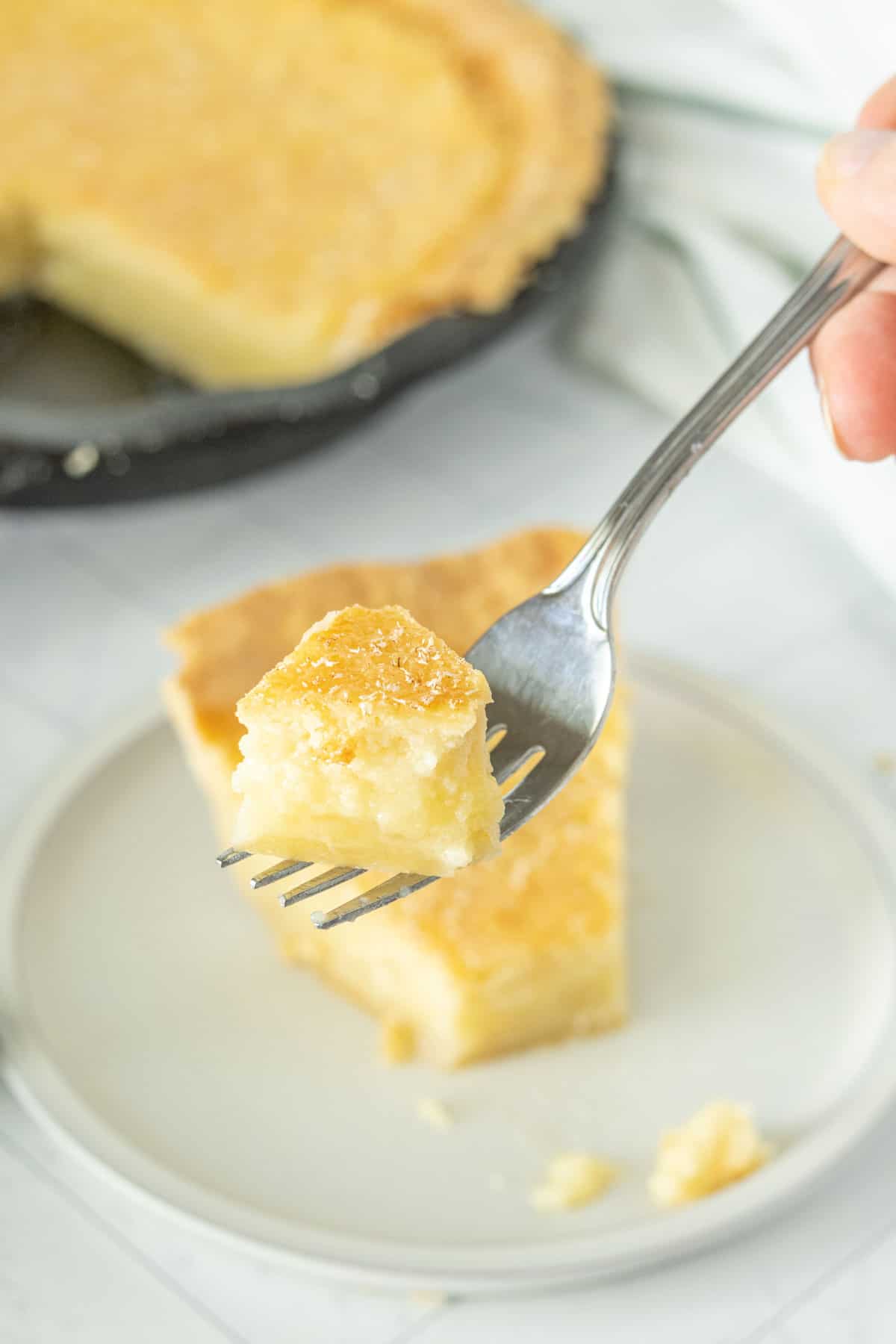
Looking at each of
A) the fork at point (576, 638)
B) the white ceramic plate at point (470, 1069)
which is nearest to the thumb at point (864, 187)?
the fork at point (576, 638)

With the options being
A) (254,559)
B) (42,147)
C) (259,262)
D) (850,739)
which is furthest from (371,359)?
(42,147)

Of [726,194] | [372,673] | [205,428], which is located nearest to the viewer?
[372,673]

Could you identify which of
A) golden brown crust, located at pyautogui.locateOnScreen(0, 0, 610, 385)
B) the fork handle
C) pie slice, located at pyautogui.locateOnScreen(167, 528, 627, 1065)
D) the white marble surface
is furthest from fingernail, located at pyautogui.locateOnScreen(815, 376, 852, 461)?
golden brown crust, located at pyautogui.locateOnScreen(0, 0, 610, 385)

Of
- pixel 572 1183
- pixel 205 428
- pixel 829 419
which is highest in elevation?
pixel 829 419

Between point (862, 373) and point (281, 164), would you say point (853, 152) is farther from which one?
point (281, 164)

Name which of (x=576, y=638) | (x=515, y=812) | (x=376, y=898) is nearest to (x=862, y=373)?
(x=576, y=638)

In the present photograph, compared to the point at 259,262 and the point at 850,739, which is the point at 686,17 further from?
the point at 850,739
